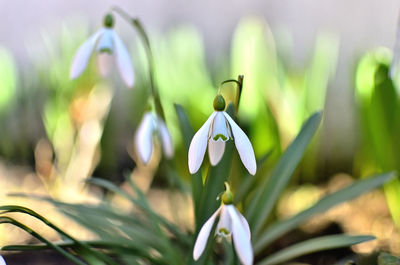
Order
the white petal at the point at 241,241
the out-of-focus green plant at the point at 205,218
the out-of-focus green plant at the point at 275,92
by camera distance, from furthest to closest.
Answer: the out-of-focus green plant at the point at 275,92 → the out-of-focus green plant at the point at 205,218 → the white petal at the point at 241,241

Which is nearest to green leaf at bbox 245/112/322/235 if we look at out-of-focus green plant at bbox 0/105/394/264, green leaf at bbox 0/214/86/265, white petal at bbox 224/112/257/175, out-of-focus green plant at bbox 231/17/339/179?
out-of-focus green plant at bbox 0/105/394/264

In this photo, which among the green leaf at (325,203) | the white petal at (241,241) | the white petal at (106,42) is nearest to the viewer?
the white petal at (241,241)

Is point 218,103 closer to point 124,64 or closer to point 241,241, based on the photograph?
point 241,241

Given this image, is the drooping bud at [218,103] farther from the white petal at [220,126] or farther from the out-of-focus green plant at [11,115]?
the out-of-focus green plant at [11,115]

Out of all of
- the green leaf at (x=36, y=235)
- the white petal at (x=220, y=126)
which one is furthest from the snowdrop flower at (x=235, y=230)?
the green leaf at (x=36, y=235)

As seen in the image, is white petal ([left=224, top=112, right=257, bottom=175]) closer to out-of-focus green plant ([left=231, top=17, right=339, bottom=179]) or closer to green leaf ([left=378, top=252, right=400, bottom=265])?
green leaf ([left=378, top=252, right=400, bottom=265])

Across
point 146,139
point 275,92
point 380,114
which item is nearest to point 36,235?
point 146,139

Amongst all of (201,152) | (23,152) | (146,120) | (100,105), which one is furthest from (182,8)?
(201,152)
